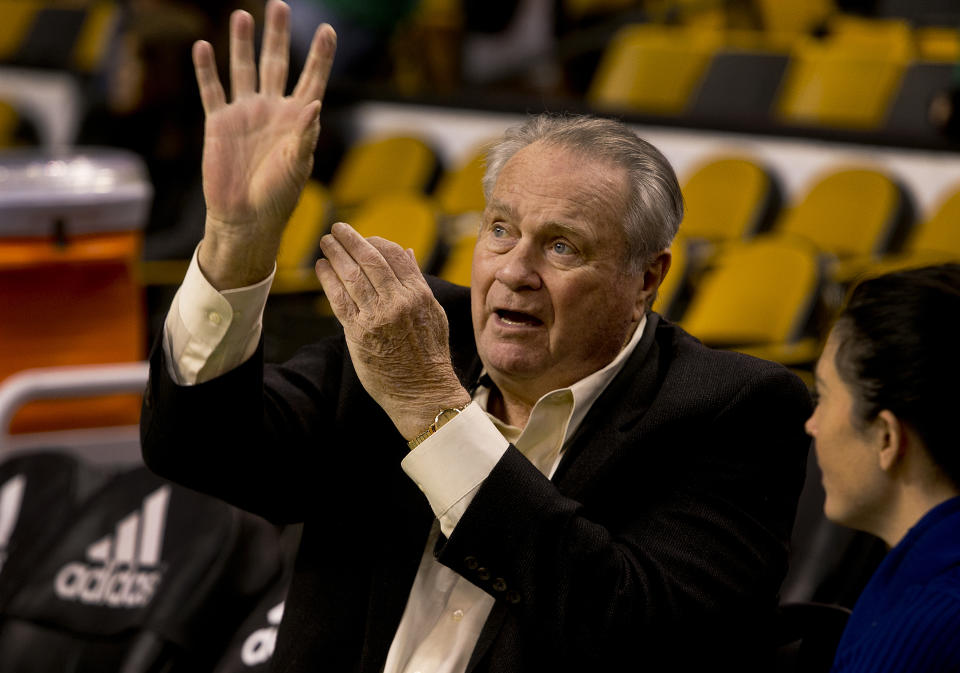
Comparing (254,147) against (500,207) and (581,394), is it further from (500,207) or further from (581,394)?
(581,394)

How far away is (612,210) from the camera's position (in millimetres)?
1478

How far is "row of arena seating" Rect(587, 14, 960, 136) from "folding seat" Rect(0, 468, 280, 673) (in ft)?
11.1

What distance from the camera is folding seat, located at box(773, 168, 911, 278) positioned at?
4379 mm

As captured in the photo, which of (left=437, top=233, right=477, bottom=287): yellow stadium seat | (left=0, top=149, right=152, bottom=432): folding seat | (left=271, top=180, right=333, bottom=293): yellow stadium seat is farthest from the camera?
(left=271, top=180, right=333, bottom=293): yellow stadium seat

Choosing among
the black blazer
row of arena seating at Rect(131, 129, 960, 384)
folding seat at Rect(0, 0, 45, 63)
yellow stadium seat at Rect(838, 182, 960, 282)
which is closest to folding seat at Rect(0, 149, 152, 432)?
row of arena seating at Rect(131, 129, 960, 384)

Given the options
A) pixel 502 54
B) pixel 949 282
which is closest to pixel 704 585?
pixel 949 282

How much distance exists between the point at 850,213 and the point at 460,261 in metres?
1.40

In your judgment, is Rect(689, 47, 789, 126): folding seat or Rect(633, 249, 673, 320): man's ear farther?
Rect(689, 47, 789, 126): folding seat

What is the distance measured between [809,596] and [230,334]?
91 cm

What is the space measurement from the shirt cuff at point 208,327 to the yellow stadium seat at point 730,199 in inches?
133

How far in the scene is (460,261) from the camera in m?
4.25

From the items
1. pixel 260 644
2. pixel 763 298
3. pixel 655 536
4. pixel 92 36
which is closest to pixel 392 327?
pixel 655 536

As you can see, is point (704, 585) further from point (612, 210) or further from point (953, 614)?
point (612, 210)

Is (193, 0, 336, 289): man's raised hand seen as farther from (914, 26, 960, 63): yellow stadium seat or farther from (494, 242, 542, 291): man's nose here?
(914, 26, 960, 63): yellow stadium seat
